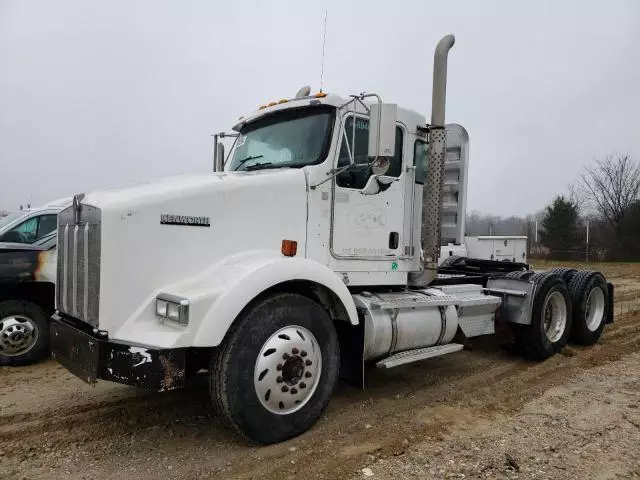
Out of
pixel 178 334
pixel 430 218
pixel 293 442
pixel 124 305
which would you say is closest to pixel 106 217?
pixel 124 305

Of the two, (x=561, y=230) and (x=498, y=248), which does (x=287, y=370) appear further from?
(x=561, y=230)

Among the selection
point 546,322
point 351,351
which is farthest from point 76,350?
point 546,322

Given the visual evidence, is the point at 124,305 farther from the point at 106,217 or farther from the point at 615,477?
the point at 615,477

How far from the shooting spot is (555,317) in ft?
23.4

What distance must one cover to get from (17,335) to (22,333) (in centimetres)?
6

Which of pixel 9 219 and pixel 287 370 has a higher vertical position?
pixel 9 219

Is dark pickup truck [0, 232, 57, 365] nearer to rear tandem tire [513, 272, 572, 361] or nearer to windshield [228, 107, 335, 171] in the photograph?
windshield [228, 107, 335, 171]

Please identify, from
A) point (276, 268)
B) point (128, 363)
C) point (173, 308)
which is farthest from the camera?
point (276, 268)

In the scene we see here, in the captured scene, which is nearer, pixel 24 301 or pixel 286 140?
pixel 286 140

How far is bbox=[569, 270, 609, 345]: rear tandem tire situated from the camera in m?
7.35

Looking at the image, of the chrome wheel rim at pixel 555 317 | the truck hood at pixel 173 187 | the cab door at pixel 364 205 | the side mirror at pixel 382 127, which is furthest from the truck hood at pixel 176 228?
the chrome wheel rim at pixel 555 317

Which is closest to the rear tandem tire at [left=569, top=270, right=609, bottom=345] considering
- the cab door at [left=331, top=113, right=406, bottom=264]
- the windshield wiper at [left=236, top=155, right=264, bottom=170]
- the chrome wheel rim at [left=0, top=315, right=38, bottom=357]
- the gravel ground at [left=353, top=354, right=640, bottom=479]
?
the gravel ground at [left=353, top=354, right=640, bottom=479]

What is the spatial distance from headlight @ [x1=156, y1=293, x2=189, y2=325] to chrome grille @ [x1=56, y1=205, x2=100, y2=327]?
1.45 feet

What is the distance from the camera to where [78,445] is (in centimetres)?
402
